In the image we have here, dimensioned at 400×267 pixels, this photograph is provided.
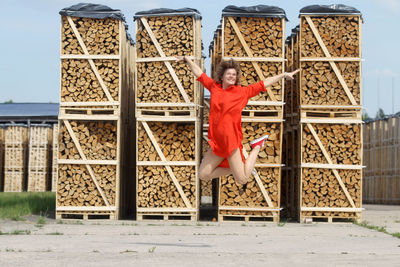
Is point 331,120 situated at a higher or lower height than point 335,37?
lower

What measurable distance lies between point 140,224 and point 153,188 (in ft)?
3.65

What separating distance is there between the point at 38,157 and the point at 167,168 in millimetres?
17223

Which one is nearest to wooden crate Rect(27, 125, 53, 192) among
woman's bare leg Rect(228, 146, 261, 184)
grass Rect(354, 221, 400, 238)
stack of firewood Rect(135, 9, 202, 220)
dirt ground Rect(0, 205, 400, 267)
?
dirt ground Rect(0, 205, 400, 267)

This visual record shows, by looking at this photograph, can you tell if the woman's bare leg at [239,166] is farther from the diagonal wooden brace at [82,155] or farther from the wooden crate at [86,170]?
the diagonal wooden brace at [82,155]

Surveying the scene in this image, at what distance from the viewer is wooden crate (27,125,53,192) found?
30.8 m

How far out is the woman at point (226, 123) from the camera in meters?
8.93

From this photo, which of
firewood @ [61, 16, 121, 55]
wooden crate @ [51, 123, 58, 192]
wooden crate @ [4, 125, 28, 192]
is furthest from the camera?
wooden crate @ [4, 125, 28, 192]

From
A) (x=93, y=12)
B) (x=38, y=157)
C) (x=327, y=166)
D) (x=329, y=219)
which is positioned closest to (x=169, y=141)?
(x=93, y=12)

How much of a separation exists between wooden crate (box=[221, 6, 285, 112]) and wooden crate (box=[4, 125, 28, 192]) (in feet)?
59.5

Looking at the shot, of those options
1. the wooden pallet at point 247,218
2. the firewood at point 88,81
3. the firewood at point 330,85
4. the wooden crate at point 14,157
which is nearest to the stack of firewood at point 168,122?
the firewood at point 88,81

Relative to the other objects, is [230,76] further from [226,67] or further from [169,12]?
[169,12]

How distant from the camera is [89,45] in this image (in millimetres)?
15211

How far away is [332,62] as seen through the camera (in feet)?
49.3

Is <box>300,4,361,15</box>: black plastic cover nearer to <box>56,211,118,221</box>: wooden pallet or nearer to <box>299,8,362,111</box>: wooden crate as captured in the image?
<box>299,8,362,111</box>: wooden crate
